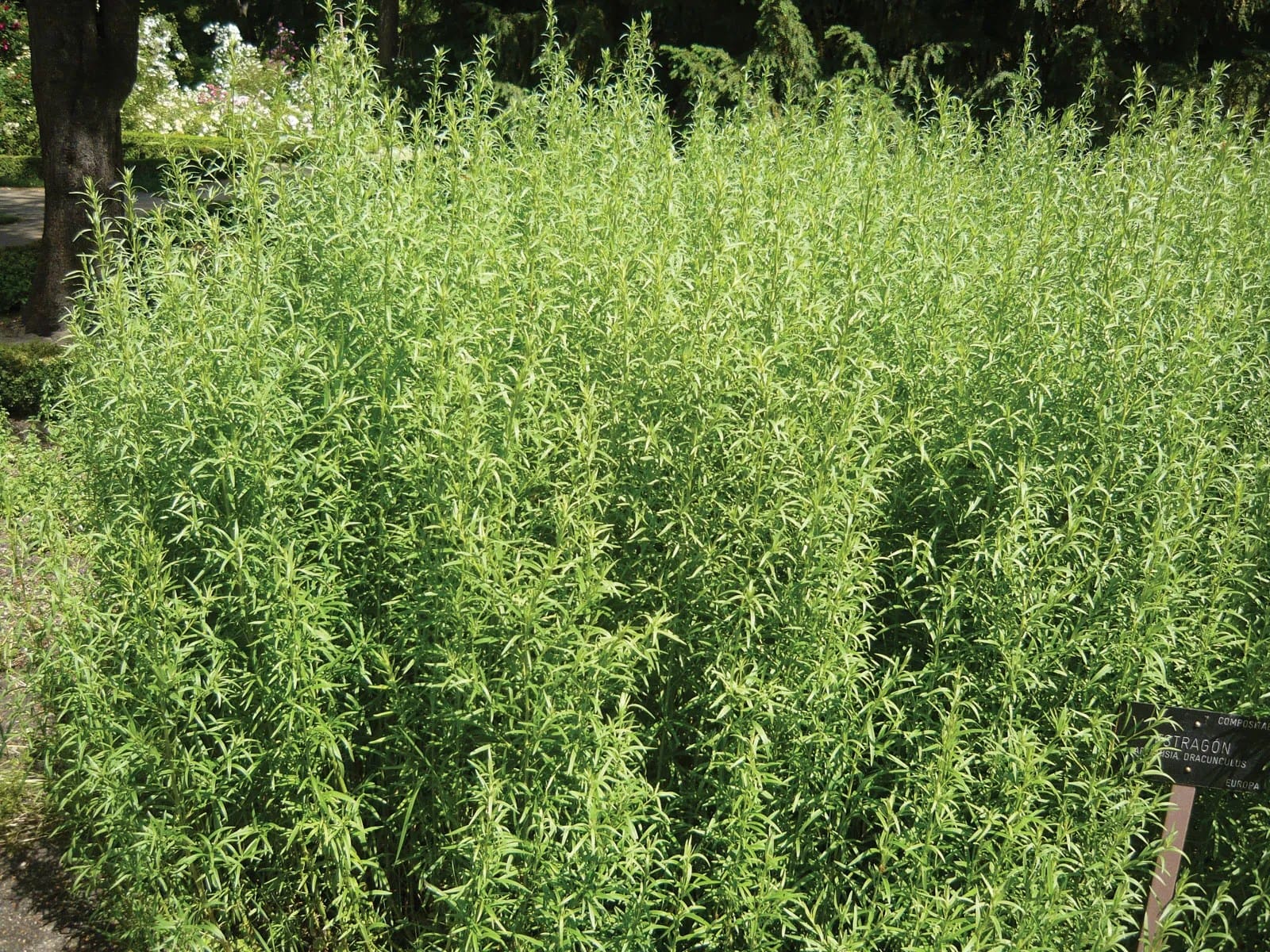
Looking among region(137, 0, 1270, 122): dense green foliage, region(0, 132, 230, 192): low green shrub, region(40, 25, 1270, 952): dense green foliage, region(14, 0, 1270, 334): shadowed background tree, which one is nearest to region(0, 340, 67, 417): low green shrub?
region(14, 0, 1270, 334): shadowed background tree

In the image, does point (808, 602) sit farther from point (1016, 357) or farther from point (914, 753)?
point (1016, 357)

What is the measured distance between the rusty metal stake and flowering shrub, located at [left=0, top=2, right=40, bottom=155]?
A: 19.4 meters

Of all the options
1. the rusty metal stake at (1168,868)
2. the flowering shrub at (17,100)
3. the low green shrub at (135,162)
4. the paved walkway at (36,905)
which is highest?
the flowering shrub at (17,100)

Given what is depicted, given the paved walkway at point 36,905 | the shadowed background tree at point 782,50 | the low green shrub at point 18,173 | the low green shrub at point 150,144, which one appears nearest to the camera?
the paved walkway at point 36,905

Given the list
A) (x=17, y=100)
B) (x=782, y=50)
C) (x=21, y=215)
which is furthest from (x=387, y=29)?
(x=17, y=100)

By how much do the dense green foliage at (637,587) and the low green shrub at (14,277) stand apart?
6.58 meters

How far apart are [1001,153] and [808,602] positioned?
11.2ft

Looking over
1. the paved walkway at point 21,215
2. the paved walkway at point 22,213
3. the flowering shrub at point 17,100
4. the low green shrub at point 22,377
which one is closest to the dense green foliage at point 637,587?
the low green shrub at point 22,377

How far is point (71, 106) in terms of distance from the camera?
7531mm

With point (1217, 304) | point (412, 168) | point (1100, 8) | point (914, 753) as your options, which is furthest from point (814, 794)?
point (1100, 8)

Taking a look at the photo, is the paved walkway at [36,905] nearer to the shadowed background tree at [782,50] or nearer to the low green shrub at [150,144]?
the shadowed background tree at [782,50]

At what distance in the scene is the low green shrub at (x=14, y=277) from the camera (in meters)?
8.66

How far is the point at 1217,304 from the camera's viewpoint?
9.91 ft

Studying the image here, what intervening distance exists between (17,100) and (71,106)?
40.5 ft
